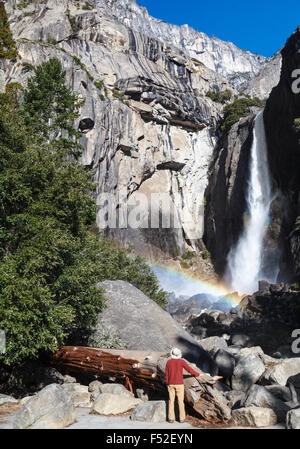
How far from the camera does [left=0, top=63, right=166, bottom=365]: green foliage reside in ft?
26.1

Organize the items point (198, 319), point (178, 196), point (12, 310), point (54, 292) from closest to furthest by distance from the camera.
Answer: point (12, 310) < point (54, 292) < point (198, 319) < point (178, 196)

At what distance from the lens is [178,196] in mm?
54656

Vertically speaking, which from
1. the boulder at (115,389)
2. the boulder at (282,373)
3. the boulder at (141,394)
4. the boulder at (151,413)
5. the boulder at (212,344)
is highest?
the boulder at (151,413)

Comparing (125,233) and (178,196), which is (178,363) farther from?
(178,196)

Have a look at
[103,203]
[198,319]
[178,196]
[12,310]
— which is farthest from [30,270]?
[178,196]

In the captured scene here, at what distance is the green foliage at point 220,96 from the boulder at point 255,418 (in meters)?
63.7

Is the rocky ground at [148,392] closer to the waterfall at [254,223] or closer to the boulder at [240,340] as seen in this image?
the boulder at [240,340]

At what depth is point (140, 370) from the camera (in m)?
8.20

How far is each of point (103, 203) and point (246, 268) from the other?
20.0m

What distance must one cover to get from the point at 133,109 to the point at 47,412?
1846 inches

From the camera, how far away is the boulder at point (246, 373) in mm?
10555

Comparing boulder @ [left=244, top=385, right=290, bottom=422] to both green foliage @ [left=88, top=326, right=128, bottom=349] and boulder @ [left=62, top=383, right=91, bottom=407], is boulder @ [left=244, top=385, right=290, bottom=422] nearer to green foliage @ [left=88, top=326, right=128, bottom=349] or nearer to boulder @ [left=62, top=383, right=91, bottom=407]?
boulder @ [left=62, top=383, right=91, bottom=407]

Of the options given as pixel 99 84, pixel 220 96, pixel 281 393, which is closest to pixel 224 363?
pixel 281 393

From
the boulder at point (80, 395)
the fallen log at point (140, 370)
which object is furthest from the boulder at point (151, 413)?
the boulder at point (80, 395)
